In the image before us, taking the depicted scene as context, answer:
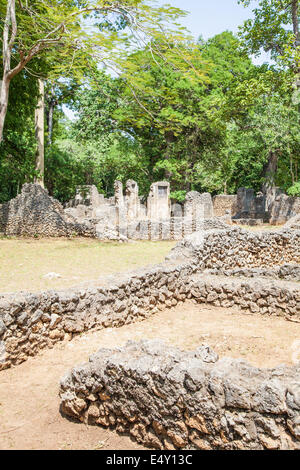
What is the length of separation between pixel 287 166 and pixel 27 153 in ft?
75.8

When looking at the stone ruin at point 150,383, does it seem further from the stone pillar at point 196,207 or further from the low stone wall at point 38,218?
the stone pillar at point 196,207

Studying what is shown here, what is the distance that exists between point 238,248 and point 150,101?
995cm

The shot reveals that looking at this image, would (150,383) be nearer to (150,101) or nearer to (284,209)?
(150,101)

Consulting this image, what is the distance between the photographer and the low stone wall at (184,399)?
2359mm

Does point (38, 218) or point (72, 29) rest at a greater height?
point (72, 29)

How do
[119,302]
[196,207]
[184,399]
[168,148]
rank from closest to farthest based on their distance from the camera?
[184,399], [119,302], [196,207], [168,148]

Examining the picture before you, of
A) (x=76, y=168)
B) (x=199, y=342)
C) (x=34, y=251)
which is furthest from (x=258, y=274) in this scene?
(x=76, y=168)

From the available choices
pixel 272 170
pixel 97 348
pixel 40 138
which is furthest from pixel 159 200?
pixel 97 348

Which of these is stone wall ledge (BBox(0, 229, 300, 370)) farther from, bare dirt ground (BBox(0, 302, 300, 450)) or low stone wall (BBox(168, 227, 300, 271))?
bare dirt ground (BBox(0, 302, 300, 450))

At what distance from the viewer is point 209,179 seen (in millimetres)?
33469

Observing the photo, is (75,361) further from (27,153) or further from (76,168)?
(76,168)

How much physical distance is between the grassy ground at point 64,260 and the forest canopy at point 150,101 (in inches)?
191

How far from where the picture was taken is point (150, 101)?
16.4 m

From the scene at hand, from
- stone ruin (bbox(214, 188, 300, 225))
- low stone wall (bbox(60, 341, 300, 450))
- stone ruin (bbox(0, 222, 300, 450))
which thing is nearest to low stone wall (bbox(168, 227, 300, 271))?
stone ruin (bbox(0, 222, 300, 450))
